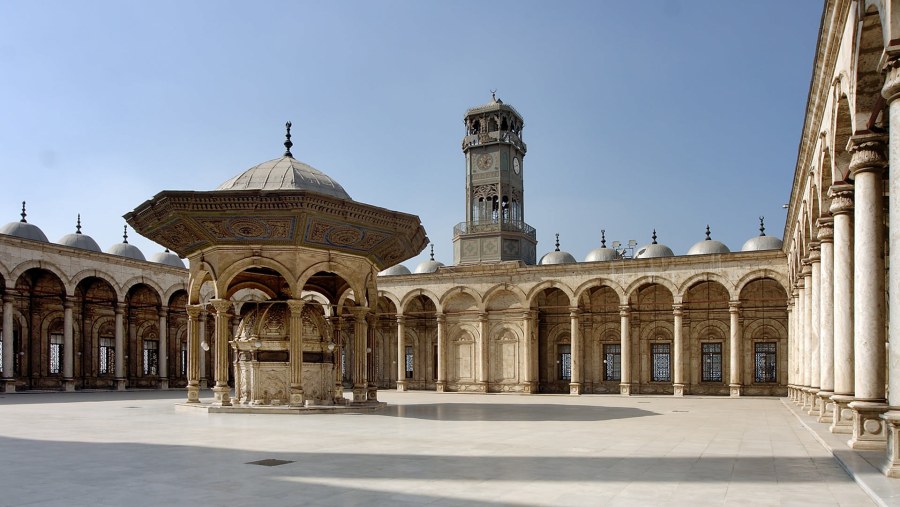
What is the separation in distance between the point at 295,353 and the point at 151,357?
2257 cm

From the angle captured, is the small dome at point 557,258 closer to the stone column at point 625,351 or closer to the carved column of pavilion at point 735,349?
the stone column at point 625,351

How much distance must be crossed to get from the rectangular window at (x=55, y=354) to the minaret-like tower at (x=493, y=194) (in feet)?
60.1

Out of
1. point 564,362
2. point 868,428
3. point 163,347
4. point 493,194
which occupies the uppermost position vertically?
point 493,194

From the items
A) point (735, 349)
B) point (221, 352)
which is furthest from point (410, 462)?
point (735, 349)

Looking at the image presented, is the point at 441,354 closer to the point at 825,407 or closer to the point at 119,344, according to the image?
the point at 119,344

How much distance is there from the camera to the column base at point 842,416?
40.2 ft

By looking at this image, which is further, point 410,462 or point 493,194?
point 493,194

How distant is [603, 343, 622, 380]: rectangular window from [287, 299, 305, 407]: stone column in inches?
792

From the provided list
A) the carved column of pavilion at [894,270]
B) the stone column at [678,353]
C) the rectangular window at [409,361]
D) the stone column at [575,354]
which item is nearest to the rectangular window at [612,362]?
the stone column at [575,354]

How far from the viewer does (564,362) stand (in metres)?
35.9

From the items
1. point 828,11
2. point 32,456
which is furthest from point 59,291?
point 828,11

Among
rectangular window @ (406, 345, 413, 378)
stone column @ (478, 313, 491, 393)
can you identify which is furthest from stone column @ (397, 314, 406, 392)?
stone column @ (478, 313, 491, 393)

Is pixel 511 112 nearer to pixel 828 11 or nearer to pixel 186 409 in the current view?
pixel 186 409

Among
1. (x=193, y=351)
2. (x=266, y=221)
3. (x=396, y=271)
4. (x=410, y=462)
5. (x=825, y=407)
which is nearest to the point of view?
(x=410, y=462)
